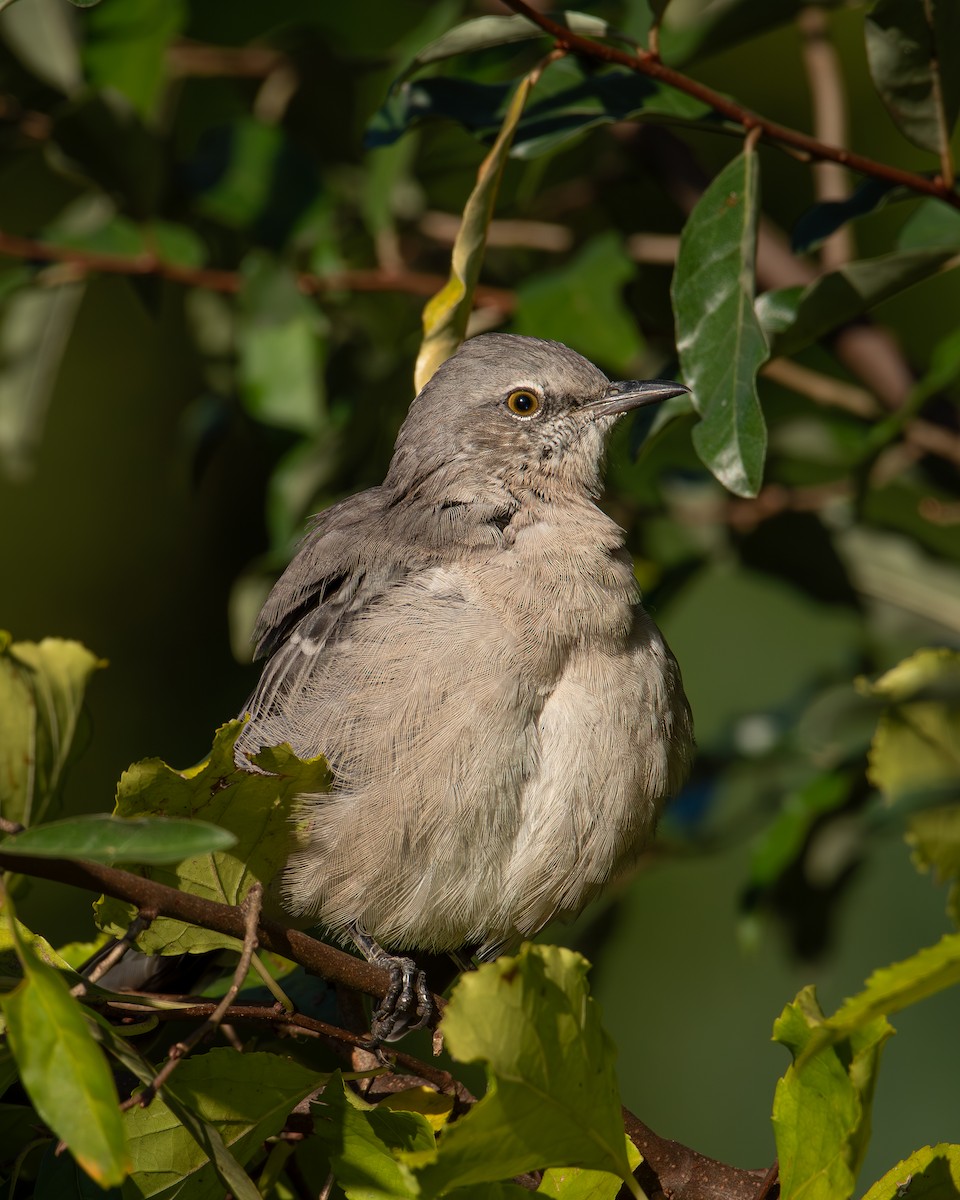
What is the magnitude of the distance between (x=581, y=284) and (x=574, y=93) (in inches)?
28.0

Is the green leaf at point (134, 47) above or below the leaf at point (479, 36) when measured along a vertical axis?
below

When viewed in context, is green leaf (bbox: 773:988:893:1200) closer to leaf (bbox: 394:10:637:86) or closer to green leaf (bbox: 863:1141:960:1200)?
green leaf (bbox: 863:1141:960:1200)

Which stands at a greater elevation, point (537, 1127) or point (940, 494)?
point (940, 494)

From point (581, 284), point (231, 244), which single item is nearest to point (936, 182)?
point (581, 284)

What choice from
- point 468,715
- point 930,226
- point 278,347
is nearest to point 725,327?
point 930,226

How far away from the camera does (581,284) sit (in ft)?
13.6

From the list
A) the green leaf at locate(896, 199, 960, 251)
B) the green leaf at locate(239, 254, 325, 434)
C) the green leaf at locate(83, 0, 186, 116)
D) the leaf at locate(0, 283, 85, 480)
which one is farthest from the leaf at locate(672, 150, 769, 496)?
the leaf at locate(0, 283, 85, 480)

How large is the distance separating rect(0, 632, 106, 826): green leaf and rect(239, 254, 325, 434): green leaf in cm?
157

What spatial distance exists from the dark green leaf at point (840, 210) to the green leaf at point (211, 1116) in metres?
2.36

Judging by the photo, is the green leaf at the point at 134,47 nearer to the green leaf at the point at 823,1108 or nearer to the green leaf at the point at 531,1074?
the green leaf at the point at 531,1074

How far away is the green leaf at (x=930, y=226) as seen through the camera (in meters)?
3.39

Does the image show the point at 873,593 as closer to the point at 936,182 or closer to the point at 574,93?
the point at 936,182

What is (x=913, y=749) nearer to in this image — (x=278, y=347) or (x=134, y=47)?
(x=278, y=347)

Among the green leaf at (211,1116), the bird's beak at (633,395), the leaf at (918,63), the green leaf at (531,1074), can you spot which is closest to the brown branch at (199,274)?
the bird's beak at (633,395)
